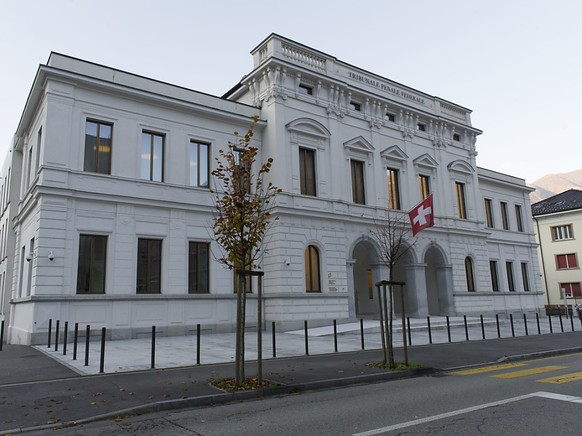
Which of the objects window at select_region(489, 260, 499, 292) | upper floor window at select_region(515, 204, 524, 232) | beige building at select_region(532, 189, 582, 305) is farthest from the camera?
beige building at select_region(532, 189, 582, 305)

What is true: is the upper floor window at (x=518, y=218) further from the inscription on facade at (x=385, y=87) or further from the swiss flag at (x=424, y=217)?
the swiss flag at (x=424, y=217)

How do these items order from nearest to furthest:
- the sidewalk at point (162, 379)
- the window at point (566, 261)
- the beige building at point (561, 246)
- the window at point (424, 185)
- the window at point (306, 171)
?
the sidewalk at point (162, 379) < the window at point (306, 171) < the window at point (424, 185) < the beige building at point (561, 246) < the window at point (566, 261)

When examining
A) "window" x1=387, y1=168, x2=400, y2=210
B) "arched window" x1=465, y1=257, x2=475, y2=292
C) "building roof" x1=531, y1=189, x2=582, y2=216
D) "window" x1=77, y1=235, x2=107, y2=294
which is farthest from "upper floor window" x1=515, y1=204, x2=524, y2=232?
"window" x1=77, y1=235, x2=107, y2=294

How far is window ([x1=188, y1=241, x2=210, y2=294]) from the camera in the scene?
2159 cm

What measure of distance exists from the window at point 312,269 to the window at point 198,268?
203 inches

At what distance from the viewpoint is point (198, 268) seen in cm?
2189

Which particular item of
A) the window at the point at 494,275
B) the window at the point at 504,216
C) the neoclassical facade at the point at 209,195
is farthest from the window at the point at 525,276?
the neoclassical facade at the point at 209,195

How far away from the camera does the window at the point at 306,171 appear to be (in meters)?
24.8

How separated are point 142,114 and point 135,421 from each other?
56.8ft

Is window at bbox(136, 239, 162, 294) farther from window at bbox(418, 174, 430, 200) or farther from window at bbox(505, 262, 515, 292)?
window at bbox(505, 262, 515, 292)

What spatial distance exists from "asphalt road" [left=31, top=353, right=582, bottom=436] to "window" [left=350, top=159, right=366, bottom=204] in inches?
717

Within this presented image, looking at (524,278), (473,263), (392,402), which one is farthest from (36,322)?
(524,278)

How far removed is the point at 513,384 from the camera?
901 cm

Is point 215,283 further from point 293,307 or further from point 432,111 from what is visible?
point 432,111
